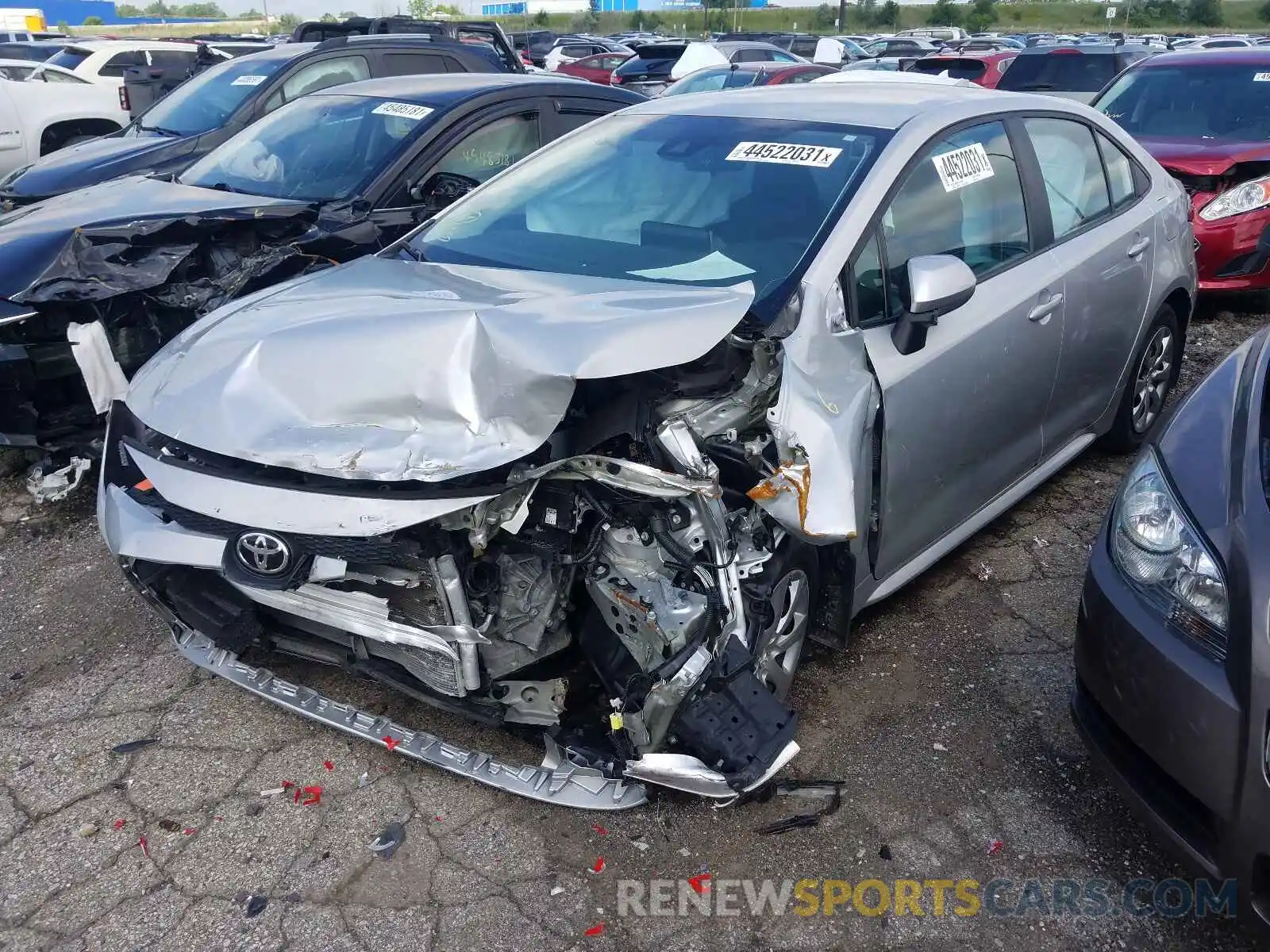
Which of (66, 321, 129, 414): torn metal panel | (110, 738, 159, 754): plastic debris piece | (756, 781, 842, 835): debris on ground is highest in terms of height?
(66, 321, 129, 414): torn metal panel

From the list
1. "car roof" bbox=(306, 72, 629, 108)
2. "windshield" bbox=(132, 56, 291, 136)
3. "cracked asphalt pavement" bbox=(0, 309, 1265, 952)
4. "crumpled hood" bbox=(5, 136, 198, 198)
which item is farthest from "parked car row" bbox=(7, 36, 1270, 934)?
"windshield" bbox=(132, 56, 291, 136)

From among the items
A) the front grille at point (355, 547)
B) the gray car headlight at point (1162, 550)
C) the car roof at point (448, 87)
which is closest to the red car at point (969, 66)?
the car roof at point (448, 87)

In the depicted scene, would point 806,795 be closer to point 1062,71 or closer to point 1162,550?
point 1162,550

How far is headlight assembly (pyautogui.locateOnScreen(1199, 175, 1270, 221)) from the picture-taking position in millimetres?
6070

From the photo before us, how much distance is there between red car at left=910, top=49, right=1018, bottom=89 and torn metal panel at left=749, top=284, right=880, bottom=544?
11688 millimetres

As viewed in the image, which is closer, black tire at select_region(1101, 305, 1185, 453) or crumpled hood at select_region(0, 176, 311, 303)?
crumpled hood at select_region(0, 176, 311, 303)

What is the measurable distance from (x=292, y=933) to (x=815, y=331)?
1895 millimetres

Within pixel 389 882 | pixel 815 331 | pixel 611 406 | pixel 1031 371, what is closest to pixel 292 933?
pixel 389 882

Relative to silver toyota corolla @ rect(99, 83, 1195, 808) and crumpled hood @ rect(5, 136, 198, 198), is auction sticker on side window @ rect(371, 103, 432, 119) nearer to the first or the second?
crumpled hood @ rect(5, 136, 198, 198)

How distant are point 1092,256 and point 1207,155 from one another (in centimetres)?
346

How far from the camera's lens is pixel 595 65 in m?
21.2

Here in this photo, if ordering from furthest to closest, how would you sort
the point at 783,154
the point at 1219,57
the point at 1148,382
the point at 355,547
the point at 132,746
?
the point at 1219,57 → the point at 1148,382 → the point at 783,154 → the point at 132,746 → the point at 355,547

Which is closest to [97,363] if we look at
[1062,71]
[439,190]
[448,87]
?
[439,190]

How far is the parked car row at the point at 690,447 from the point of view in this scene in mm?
2221
